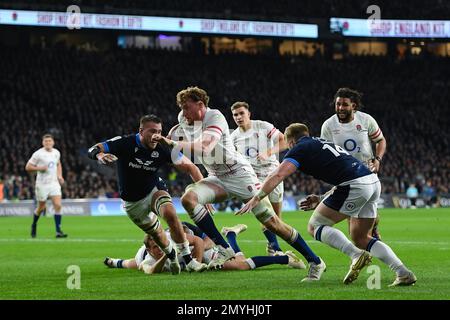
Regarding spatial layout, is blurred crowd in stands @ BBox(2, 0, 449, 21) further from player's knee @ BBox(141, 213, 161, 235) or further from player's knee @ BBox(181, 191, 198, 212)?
player's knee @ BBox(181, 191, 198, 212)

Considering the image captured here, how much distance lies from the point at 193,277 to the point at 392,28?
4373cm

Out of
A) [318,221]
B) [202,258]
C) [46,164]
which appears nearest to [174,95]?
[46,164]

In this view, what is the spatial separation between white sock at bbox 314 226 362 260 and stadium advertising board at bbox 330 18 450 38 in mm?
42821

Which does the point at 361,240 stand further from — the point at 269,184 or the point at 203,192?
the point at 203,192

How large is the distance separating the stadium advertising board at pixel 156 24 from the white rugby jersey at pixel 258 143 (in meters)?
30.6

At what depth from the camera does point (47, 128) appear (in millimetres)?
42000

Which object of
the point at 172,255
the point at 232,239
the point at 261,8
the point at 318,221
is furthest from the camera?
the point at 261,8

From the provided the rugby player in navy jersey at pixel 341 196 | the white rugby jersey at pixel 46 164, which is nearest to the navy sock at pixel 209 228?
the rugby player in navy jersey at pixel 341 196

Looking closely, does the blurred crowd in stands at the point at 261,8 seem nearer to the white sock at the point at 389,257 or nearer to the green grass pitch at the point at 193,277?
the green grass pitch at the point at 193,277

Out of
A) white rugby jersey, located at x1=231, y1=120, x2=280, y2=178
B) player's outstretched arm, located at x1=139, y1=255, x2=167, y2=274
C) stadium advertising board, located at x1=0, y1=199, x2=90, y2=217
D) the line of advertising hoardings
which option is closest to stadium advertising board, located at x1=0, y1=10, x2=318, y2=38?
the line of advertising hoardings

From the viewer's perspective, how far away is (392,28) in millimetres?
52469

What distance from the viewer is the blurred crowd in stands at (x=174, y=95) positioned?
132ft

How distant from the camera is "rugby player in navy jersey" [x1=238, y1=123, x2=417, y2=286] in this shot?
31.7 feet
